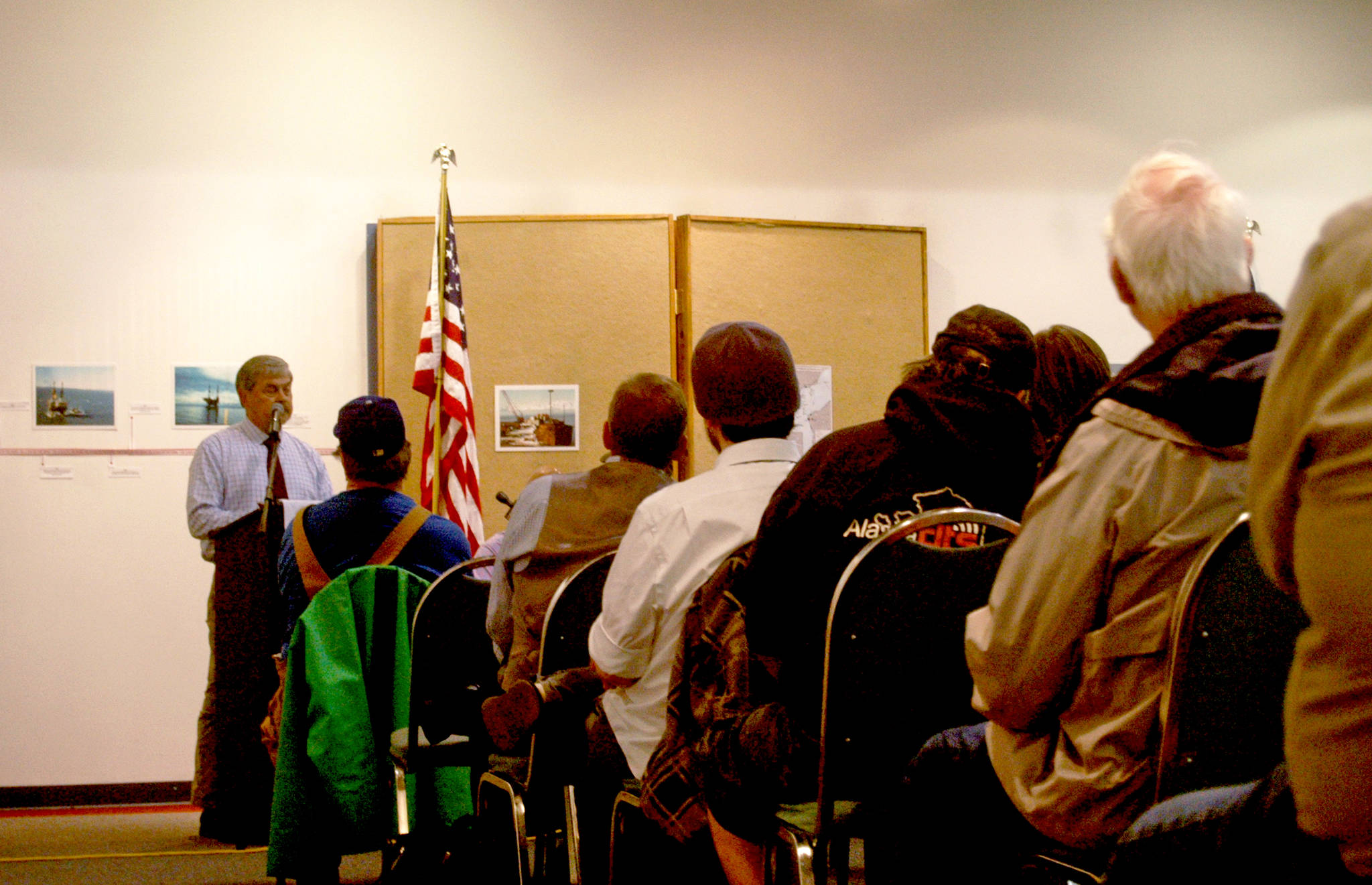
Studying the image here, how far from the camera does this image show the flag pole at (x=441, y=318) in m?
4.56

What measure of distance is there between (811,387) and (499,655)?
296 centimetres

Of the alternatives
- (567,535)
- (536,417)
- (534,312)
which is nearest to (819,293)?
(534,312)

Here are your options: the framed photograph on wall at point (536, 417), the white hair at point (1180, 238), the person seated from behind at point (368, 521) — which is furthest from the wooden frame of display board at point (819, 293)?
the white hair at point (1180, 238)

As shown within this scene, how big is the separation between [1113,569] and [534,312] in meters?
4.08

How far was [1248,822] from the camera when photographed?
901mm

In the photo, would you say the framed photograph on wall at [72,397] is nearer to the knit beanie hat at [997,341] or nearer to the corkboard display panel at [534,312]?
the corkboard display panel at [534,312]

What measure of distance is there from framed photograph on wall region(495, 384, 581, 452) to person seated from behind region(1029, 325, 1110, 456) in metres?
2.76

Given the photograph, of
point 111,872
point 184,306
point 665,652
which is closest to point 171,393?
point 184,306

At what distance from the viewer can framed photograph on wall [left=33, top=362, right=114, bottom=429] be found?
5094 mm

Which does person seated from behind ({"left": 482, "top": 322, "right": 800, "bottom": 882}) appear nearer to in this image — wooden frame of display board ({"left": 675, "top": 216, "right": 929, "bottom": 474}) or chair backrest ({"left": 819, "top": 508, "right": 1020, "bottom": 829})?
chair backrest ({"left": 819, "top": 508, "right": 1020, "bottom": 829})

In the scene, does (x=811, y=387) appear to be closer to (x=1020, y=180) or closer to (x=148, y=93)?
(x=1020, y=180)

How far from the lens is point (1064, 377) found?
2.62m

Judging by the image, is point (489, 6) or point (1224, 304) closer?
point (1224, 304)

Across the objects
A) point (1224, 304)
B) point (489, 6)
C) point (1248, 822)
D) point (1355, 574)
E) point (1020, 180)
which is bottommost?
point (1248, 822)
